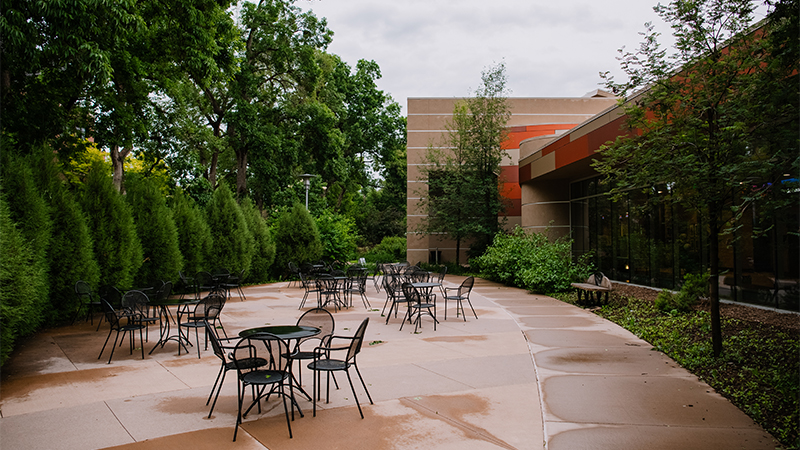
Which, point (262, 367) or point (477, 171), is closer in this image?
point (262, 367)

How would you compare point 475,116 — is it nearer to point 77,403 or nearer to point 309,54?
point 309,54

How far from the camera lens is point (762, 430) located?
4383 mm

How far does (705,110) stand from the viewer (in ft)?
19.8

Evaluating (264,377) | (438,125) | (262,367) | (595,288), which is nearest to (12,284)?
(262,367)

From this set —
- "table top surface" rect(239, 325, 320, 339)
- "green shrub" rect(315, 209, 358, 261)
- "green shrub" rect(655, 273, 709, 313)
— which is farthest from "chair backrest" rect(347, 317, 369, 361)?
"green shrub" rect(315, 209, 358, 261)

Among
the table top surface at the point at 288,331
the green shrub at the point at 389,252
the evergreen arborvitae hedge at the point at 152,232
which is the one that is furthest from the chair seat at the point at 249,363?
the green shrub at the point at 389,252

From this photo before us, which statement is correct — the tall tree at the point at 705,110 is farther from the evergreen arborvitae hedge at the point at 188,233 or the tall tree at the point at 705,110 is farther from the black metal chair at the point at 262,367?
the evergreen arborvitae hedge at the point at 188,233

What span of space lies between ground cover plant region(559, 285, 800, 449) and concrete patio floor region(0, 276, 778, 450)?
0.20m

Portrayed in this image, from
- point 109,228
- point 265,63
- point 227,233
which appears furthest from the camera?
point 265,63

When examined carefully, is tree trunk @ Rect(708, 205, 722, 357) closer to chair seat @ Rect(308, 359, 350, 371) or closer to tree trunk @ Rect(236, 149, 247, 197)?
chair seat @ Rect(308, 359, 350, 371)

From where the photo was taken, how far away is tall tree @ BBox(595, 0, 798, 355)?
5.31 m

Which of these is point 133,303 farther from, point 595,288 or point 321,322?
point 595,288

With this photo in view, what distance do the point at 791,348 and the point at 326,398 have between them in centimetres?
618

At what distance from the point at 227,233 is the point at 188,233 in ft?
7.17
